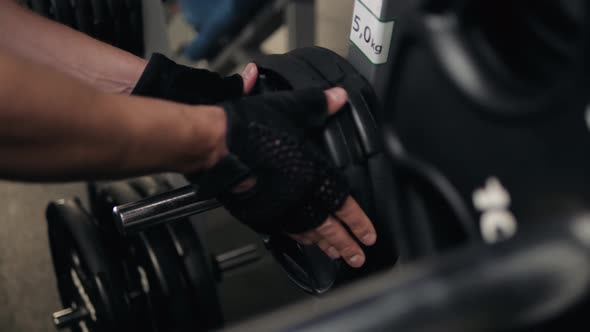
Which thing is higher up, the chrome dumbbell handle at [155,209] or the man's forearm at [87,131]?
the man's forearm at [87,131]

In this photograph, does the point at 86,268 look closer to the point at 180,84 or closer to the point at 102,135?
the point at 180,84

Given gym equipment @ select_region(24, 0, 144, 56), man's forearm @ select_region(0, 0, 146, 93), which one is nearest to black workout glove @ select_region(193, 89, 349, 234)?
man's forearm @ select_region(0, 0, 146, 93)

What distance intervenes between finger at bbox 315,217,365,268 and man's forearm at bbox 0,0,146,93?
0.32 m

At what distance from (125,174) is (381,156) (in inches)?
9.4

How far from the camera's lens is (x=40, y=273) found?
143 centimetres

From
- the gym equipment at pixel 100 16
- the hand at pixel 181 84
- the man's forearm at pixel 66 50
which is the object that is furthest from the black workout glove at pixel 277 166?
the gym equipment at pixel 100 16

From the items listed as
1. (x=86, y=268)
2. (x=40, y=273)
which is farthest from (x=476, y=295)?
(x=40, y=273)

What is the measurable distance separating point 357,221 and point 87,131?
280 mm

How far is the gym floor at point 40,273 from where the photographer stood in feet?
4.22

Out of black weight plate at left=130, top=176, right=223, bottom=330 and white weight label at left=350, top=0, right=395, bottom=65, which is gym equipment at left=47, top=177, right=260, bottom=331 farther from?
white weight label at left=350, top=0, right=395, bottom=65

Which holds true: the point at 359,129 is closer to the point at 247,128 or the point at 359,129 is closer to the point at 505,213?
the point at 247,128

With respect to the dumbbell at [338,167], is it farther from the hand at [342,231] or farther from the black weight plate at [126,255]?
the black weight plate at [126,255]

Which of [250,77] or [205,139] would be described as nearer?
[205,139]

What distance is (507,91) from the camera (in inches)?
13.1
